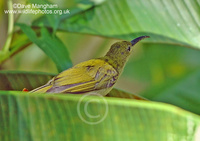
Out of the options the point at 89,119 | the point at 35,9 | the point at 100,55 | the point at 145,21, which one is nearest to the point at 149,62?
the point at 100,55

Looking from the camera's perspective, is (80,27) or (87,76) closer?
(87,76)

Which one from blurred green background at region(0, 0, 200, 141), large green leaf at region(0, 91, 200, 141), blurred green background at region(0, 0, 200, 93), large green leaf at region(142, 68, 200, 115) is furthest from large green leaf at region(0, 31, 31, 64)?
large green leaf at region(142, 68, 200, 115)

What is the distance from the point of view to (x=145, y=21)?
47.4 inches

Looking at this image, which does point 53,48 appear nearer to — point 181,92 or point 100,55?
point 100,55

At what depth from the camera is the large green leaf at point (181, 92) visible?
1.62 meters

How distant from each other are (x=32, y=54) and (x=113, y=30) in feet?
1.21

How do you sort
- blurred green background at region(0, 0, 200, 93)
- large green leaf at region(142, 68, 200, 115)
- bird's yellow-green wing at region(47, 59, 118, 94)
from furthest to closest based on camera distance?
large green leaf at region(142, 68, 200, 115)
blurred green background at region(0, 0, 200, 93)
bird's yellow-green wing at region(47, 59, 118, 94)

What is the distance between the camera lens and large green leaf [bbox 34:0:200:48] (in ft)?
3.85

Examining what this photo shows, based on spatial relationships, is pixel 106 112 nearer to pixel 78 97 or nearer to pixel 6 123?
pixel 78 97

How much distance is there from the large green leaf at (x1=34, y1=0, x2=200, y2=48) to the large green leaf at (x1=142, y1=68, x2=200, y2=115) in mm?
459

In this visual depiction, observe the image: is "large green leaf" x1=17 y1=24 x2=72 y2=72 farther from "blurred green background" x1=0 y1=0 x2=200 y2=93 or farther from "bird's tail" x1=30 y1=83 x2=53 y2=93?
"blurred green background" x1=0 y1=0 x2=200 y2=93

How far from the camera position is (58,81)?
3.08ft

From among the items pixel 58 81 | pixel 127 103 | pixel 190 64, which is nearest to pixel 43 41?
pixel 58 81

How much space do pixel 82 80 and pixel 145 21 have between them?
0.37 m
